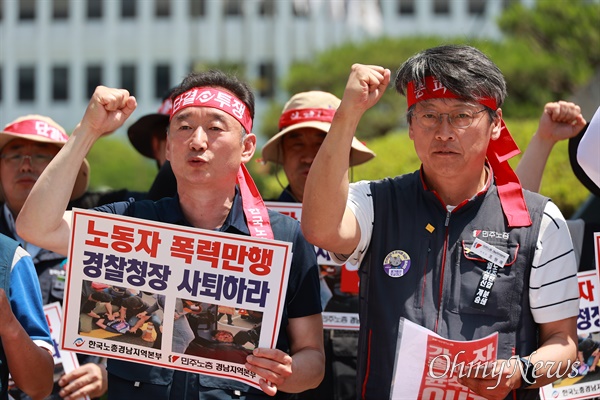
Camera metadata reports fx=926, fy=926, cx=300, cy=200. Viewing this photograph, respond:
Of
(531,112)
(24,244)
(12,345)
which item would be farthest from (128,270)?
(531,112)

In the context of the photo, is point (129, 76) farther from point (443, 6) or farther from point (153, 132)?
point (153, 132)

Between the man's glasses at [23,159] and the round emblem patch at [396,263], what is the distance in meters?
2.26

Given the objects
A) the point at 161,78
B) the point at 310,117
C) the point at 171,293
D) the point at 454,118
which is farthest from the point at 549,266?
the point at 161,78

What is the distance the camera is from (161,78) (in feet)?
147

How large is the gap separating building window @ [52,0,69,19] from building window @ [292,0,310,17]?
1134 cm

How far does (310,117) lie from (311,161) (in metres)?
0.26

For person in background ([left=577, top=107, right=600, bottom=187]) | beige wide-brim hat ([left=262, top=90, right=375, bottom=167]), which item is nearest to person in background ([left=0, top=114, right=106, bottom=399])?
beige wide-brim hat ([left=262, top=90, right=375, bottom=167])

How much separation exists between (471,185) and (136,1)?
44.4m

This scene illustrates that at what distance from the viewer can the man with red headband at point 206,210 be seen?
3238 mm

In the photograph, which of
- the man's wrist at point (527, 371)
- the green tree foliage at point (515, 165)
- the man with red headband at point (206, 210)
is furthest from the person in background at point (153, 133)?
the man's wrist at point (527, 371)

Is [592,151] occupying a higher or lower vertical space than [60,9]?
lower

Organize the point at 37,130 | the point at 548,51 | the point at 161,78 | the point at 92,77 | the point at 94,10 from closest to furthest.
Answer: the point at 37,130 → the point at 548,51 → the point at 161,78 → the point at 92,77 → the point at 94,10

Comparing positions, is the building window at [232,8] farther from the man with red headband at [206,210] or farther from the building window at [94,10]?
the man with red headband at [206,210]

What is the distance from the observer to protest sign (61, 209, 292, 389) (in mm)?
3195
